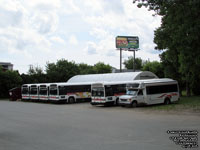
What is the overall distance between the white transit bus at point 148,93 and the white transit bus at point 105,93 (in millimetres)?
2028

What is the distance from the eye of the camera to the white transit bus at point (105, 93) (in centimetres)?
3145

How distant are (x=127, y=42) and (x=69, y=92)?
1298 inches

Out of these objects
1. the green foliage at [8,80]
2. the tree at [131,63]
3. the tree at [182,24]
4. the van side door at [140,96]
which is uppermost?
the tree at [131,63]

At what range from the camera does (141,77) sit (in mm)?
43500

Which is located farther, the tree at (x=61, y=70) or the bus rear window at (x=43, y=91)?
the tree at (x=61, y=70)

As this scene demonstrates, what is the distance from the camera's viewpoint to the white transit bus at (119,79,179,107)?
29556mm

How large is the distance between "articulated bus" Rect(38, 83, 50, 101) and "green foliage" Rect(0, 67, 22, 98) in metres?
14.2

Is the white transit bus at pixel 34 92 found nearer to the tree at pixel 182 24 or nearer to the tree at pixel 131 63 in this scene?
the tree at pixel 182 24

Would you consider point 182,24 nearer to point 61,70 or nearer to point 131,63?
point 61,70

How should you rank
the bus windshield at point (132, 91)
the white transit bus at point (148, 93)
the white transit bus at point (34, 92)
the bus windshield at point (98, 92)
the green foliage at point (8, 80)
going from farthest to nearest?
1. the green foliage at point (8, 80)
2. the white transit bus at point (34, 92)
3. the bus windshield at point (98, 92)
4. the bus windshield at point (132, 91)
5. the white transit bus at point (148, 93)

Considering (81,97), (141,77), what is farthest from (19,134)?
(141,77)

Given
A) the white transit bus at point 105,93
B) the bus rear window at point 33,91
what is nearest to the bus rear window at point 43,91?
the bus rear window at point 33,91

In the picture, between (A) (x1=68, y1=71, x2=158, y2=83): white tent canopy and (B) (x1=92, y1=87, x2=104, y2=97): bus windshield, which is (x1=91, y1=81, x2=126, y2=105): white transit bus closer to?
(B) (x1=92, y1=87, x2=104, y2=97): bus windshield

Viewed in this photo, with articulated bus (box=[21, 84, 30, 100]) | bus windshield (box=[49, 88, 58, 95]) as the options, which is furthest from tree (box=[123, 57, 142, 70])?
bus windshield (box=[49, 88, 58, 95])
